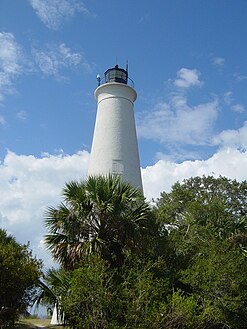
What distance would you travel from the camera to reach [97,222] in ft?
45.0

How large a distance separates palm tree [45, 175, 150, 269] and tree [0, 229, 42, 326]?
3.39 feet

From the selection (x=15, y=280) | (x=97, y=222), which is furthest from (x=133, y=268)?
(x=15, y=280)

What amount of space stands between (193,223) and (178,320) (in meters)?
7.93

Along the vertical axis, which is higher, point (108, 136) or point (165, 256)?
point (108, 136)

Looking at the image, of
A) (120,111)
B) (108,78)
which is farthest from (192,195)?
(108,78)

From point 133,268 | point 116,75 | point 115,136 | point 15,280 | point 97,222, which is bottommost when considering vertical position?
point 15,280

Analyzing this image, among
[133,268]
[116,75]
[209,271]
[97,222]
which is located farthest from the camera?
[116,75]

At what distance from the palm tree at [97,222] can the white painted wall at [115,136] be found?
19.2 ft

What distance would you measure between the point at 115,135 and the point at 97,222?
7919mm

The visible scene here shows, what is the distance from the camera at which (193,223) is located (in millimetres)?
18688

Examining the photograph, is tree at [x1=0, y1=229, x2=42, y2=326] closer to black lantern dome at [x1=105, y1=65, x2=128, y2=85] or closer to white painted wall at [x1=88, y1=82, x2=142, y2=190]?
white painted wall at [x1=88, y1=82, x2=142, y2=190]

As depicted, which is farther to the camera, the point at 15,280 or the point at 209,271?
the point at 209,271

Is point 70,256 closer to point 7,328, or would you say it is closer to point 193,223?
point 7,328

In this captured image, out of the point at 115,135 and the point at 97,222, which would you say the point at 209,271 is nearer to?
the point at 97,222
